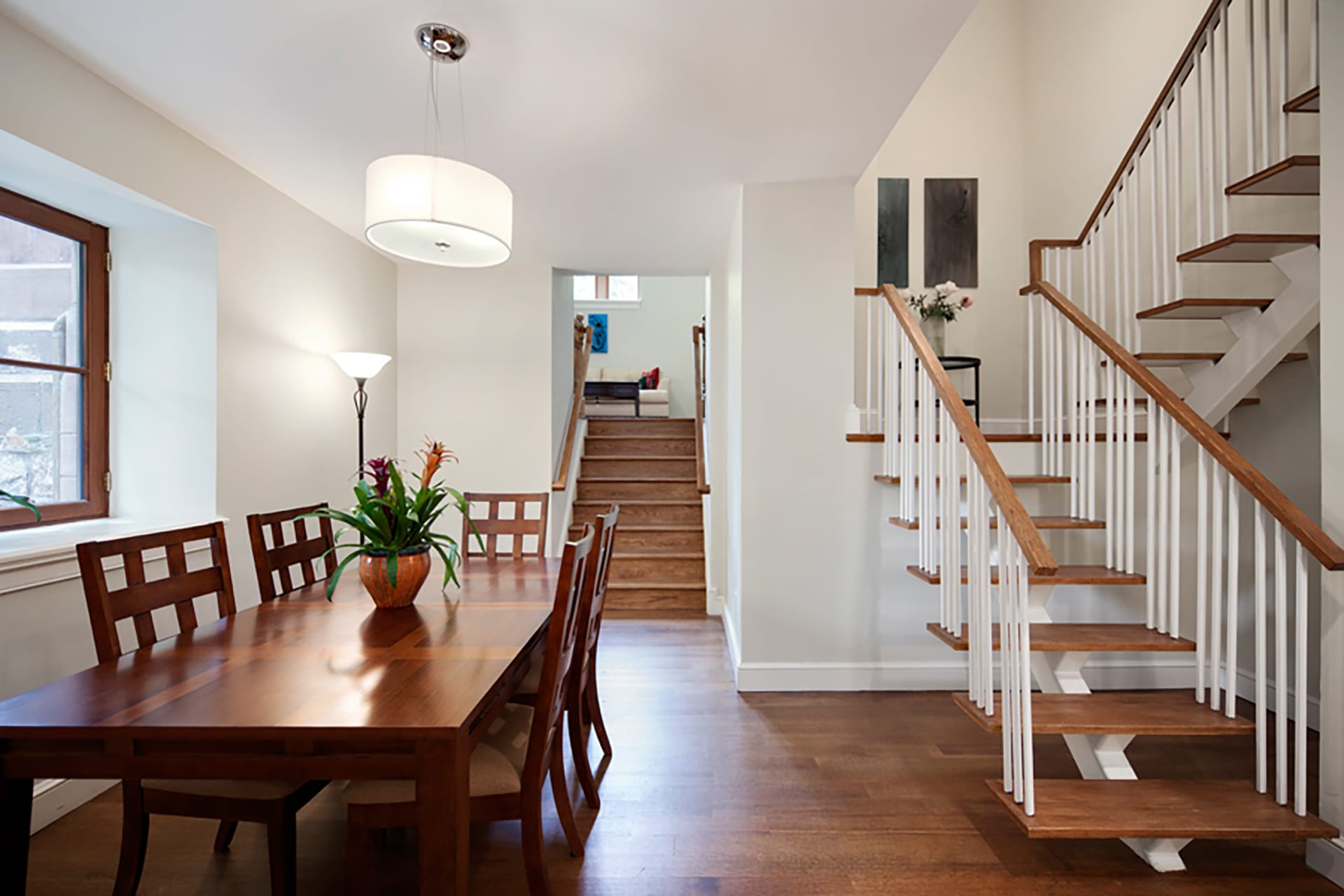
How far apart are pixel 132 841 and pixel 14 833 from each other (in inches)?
17.1

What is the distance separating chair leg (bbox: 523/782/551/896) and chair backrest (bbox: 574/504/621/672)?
471 millimetres

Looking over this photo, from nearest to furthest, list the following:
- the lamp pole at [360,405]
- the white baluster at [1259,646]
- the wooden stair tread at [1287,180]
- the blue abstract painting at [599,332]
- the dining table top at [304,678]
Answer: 1. the dining table top at [304,678]
2. the white baluster at [1259,646]
3. the wooden stair tread at [1287,180]
4. the lamp pole at [360,405]
5. the blue abstract painting at [599,332]

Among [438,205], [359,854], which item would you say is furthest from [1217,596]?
[438,205]

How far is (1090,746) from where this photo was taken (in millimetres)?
2137

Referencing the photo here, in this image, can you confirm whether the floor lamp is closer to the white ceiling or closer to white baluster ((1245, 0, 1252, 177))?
the white ceiling

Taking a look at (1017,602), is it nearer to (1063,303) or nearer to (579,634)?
(579,634)

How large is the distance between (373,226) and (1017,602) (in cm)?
215

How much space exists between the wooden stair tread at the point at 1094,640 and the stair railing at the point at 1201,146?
1409mm

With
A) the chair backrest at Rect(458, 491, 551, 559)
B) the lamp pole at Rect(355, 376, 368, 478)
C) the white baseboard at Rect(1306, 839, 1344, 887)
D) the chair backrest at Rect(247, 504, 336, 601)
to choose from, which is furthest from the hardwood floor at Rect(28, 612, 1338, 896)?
the lamp pole at Rect(355, 376, 368, 478)

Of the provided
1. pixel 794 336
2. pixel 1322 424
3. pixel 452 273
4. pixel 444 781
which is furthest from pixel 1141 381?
pixel 452 273

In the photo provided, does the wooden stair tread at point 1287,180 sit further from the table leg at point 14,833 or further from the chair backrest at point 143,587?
the table leg at point 14,833

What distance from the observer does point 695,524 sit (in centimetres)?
534

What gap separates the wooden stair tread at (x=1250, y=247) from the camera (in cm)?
245

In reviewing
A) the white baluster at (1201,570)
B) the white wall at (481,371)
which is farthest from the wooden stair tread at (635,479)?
the white baluster at (1201,570)
